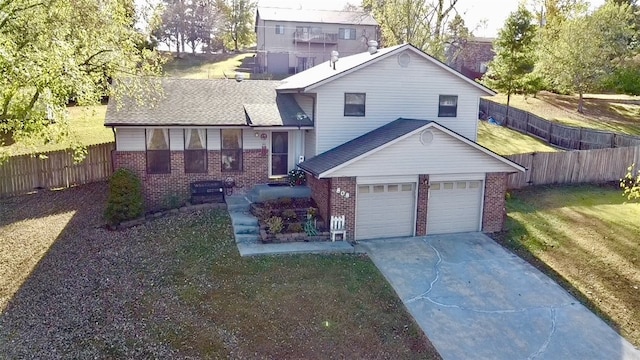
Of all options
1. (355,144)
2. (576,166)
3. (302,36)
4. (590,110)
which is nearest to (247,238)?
(355,144)

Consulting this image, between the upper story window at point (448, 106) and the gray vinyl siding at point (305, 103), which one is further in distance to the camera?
the upper story window at point (448, 106)

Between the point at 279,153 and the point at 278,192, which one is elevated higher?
the point at 279,153

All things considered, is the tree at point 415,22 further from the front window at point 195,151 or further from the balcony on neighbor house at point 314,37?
the front window at point 195,151

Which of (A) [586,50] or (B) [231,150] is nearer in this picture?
(B) [231,150]

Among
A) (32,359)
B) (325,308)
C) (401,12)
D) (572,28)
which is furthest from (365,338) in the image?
(572,28)

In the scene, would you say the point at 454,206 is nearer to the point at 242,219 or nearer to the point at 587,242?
the point at 587,242

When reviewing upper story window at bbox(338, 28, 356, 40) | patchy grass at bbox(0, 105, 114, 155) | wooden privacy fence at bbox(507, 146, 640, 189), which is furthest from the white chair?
upper story window at bbox(338, 28, 356, 40)

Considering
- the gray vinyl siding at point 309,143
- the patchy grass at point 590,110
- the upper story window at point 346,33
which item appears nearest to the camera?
the gray vinyl siding at point 309,143

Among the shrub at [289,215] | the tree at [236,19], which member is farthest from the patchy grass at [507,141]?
the tree at [236,19]
